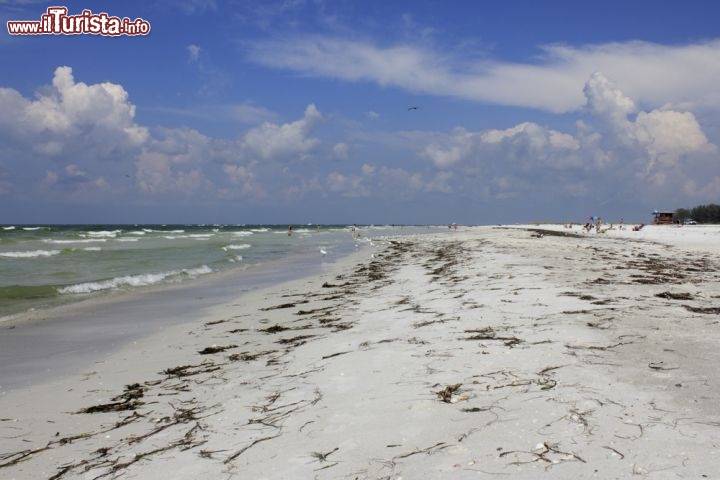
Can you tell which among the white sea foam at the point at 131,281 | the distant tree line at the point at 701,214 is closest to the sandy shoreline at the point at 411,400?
the white sea foam at the point at 131,281

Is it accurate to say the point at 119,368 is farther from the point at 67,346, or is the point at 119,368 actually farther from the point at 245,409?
the point at 245,409

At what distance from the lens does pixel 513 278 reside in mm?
13133

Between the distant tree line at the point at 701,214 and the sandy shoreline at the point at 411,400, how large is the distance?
3672 inches

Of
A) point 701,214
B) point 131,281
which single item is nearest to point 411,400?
point 131,281

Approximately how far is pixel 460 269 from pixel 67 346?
40.1 ft

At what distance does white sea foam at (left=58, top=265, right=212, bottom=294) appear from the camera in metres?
16.9

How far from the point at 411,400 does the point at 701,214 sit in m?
104

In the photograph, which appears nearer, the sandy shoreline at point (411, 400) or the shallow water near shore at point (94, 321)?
the sandy shoreline at point (411, 400)

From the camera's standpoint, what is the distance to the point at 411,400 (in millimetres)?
4715

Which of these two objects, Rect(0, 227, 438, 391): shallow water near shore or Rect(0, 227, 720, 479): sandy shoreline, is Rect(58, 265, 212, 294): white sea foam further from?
Rect(0, 227, 720, 479): sandy shoreline

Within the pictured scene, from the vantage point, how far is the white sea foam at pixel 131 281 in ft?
55.5

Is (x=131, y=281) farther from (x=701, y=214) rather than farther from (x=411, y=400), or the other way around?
(x=701, y=214)

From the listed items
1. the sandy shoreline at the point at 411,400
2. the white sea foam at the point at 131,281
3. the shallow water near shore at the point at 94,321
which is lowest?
the shallow water near shore at the point at 94,321

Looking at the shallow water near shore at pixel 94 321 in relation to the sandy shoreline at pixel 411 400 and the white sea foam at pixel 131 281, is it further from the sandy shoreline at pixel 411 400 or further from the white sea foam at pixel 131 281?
the sandy shoreline at pixel 411 400
